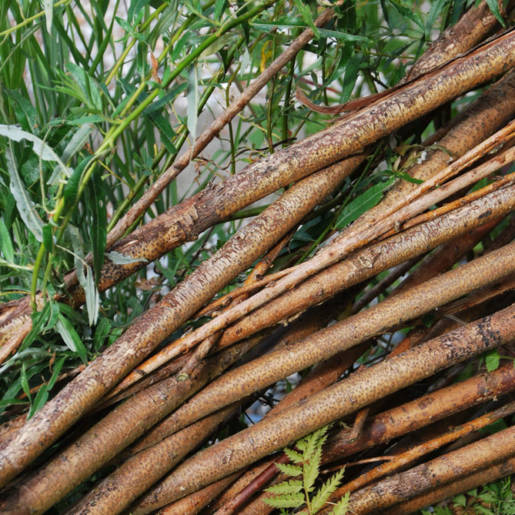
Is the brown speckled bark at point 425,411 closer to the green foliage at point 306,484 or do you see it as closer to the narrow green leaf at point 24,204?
the green foliage at point 306,484

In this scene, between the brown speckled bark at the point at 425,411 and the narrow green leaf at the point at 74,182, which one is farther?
the brown speckled bark at the point at 425,411

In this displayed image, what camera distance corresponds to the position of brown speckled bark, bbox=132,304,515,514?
22.3 inches

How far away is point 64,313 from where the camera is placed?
55 cm

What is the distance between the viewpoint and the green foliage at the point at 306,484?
0.55 m

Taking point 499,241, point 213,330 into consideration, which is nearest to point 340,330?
point 213,330

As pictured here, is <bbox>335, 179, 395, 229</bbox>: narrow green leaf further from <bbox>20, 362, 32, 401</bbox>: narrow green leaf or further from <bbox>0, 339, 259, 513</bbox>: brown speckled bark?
<bbox>20, 362, 32, 401</bbox>: narrow green leaf

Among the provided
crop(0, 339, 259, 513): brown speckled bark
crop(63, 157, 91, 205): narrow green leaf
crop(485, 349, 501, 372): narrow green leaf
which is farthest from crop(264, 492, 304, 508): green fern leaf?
crop(63, 157, 91, 205): narrow green leaf

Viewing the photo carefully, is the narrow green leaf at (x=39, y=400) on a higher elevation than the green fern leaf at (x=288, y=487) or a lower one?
higher

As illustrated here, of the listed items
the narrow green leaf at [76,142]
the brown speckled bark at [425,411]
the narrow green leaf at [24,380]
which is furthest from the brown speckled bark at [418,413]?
the narrow green leaf at [76,142]

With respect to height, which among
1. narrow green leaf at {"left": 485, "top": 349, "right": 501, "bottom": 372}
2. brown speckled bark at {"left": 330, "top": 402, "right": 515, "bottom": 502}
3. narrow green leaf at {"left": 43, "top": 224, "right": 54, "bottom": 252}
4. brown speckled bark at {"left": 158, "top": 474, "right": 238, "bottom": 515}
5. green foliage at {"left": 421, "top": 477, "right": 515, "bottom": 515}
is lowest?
green foliage at {"left": 421, "top": 477, "right": 515, "bottom": 515}

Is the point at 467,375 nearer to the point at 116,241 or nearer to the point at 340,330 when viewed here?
the point at 340,330

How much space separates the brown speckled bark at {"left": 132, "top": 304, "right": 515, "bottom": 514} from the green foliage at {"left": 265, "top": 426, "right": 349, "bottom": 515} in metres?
0.01

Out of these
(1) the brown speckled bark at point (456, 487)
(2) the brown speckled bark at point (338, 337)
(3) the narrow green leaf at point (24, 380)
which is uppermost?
(3) the narrow green leaf at point (24, 380)

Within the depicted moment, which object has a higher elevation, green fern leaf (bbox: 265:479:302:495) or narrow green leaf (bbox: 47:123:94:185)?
narrow green leaf (bbox: 47:123:94:185)
